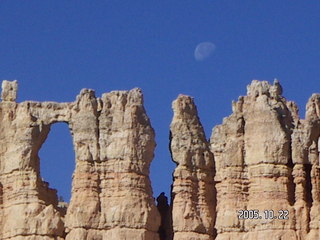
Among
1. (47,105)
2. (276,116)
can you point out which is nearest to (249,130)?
(276,116)

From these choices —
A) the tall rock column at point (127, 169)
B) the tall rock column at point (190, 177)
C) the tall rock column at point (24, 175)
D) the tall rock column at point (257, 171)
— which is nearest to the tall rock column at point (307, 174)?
the tall rock column at point (257, 171)

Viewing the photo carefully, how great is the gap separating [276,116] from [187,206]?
531 centimetres

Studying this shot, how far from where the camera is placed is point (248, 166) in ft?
316

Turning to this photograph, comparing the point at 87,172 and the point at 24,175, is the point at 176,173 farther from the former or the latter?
the point at 24,175

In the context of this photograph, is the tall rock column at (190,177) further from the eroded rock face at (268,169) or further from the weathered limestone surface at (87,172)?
the weathered limestone surface at (87,172)

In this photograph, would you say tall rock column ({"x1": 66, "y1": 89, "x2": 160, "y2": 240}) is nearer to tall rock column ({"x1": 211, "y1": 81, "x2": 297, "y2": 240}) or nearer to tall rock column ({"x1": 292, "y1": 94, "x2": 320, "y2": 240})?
tall rock column ({"x1": 211, "y1": 81, "x2": 297, "y2": 240})

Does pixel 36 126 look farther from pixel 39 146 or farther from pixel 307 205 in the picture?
pixel 307 205

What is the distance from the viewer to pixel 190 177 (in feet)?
319

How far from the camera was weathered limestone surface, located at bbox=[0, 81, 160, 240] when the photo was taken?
95250 mm

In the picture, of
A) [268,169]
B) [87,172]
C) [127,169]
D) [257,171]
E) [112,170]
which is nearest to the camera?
[268,169]

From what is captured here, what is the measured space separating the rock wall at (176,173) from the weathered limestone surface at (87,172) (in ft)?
0.14

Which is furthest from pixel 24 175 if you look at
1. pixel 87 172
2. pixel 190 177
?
pixel 190 177

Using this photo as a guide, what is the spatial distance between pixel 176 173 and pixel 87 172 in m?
3.80

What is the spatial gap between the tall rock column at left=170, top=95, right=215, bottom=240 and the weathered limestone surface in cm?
127
